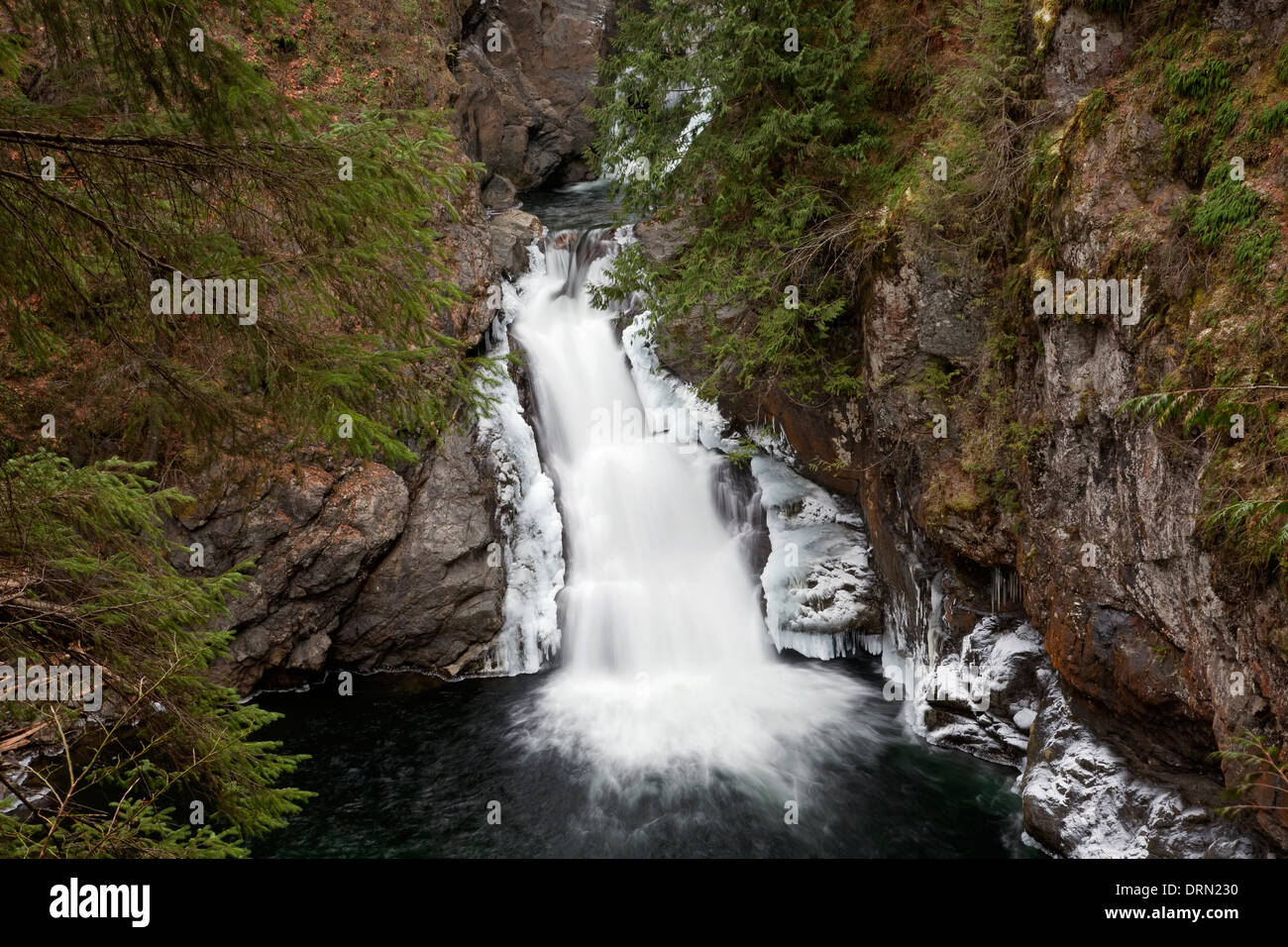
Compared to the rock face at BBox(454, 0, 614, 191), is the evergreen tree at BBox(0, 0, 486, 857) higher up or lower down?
lower down

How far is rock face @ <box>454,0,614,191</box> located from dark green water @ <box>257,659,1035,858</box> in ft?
50.3

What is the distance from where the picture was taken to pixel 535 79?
74.0ft

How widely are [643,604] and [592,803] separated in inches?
148

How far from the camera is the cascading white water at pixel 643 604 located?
31.7 feet

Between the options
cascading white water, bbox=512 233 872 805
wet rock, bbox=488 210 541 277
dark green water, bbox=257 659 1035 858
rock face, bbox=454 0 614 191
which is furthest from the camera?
rock face, bbox=454 0 614 191

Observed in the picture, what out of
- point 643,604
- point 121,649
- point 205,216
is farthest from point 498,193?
point 121,649

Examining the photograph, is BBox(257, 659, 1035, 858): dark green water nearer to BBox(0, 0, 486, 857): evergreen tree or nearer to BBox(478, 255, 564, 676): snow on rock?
BBox(478, 255, 564, 676): snow on rock

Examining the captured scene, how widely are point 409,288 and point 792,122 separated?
6840 millimetres

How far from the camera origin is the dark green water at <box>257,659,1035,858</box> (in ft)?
26.1

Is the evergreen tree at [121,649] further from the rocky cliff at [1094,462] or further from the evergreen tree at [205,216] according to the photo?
the rocky cliff at [1094,462]

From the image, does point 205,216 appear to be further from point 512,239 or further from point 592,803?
point 512,239

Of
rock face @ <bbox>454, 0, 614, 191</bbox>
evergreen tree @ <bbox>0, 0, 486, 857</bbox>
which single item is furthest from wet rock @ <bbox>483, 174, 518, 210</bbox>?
evergreen tree @ <bbox>0, 0, 486, 857</bbox>
